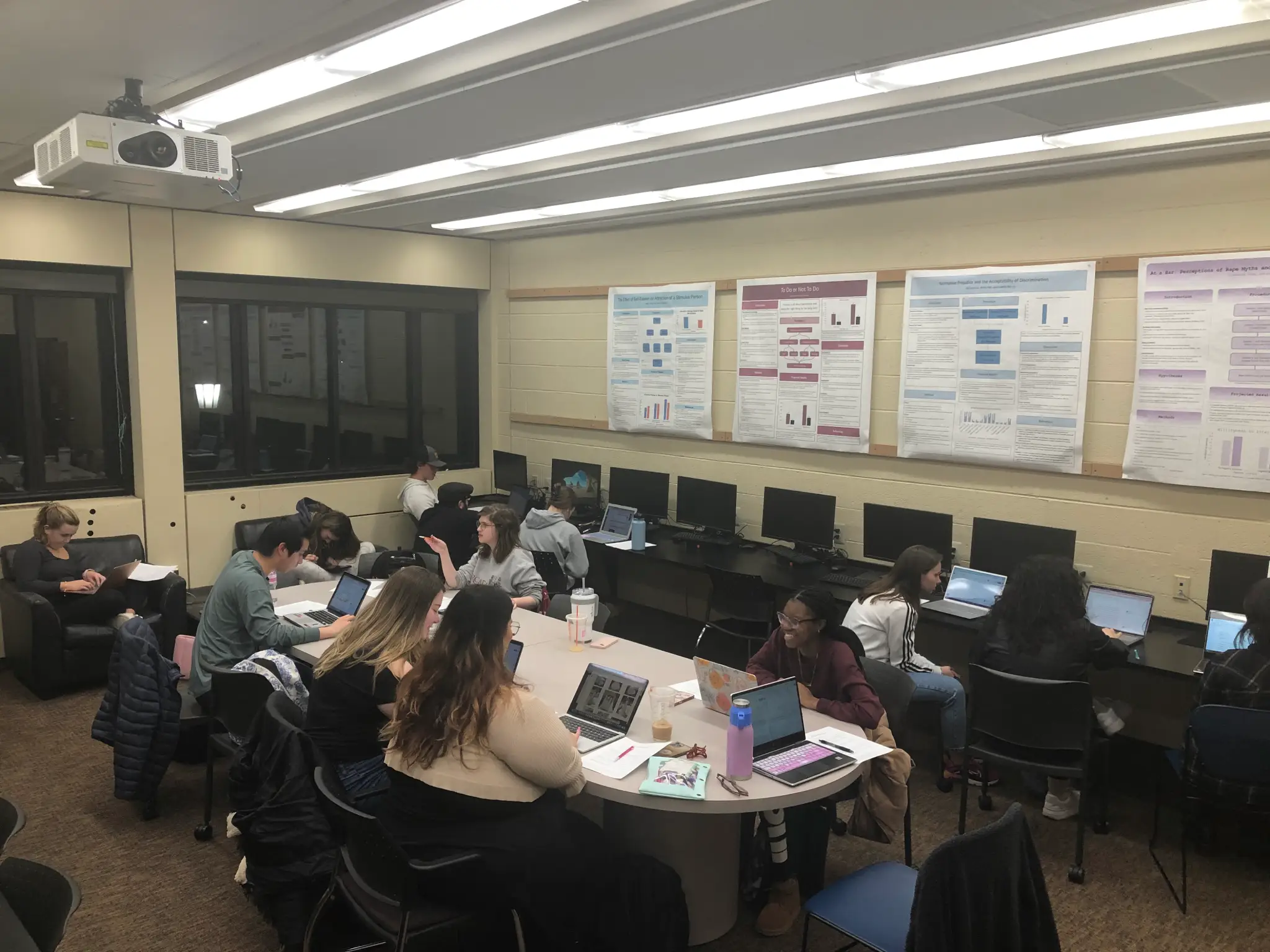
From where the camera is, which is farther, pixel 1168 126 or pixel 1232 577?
pixel 1232 577

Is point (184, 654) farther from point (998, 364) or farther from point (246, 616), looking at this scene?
point (998, 364)

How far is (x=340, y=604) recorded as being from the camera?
4.43m

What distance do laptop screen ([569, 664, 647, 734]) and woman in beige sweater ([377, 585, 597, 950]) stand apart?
1.57ft

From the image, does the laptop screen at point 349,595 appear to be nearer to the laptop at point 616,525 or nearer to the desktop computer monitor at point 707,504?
the laptop at point 616,525

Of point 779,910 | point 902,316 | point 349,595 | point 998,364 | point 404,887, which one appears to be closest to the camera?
point 404,887

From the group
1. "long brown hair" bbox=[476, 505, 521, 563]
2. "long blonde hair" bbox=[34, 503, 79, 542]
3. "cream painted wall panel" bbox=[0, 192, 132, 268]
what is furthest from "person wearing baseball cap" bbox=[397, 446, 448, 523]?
"long brown hair" bbox=[476, 505, 521, 563]

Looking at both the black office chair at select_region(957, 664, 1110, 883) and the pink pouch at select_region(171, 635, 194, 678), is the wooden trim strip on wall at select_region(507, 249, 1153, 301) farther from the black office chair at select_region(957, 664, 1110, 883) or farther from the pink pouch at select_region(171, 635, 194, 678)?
the pink pouch at select_region(171, 635, 194, 678)

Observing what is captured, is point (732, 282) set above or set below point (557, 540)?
above

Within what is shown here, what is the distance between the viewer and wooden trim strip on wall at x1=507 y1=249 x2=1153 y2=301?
14.7 feet

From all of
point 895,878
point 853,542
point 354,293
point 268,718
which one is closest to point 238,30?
point 268,718

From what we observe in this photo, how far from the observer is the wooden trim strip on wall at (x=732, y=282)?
448cm

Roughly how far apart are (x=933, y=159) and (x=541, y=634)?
299 cm

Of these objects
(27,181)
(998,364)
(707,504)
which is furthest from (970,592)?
(27,181)

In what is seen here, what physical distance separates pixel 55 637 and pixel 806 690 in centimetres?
433
